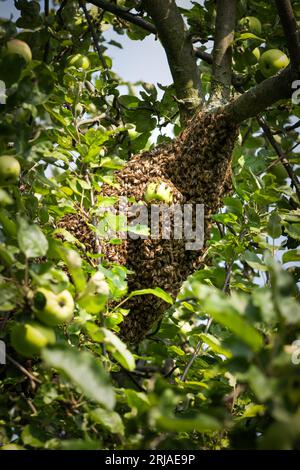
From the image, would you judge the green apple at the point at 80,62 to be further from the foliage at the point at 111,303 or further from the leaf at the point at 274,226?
the leaf at the point at 274,226

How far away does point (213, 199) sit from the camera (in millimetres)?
1928

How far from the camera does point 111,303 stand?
5.50 ft

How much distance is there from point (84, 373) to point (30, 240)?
0.33 meters

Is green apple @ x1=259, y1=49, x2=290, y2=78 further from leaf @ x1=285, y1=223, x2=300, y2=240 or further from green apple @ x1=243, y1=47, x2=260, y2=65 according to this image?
leaf @ x1=285, y1=223, x2=300, y2=240

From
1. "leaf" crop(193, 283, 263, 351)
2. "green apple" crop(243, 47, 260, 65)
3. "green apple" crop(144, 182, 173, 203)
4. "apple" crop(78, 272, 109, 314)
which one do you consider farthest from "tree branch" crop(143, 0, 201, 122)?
"leaf" crop(193, 283, 263, 351)

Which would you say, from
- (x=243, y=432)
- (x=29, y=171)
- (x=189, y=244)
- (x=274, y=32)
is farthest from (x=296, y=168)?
(x=243, y=432)

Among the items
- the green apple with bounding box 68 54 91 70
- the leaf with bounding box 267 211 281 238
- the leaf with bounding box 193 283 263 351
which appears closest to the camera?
the leaf with bounding box 193 283 263 351

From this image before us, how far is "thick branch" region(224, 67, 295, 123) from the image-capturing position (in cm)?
169

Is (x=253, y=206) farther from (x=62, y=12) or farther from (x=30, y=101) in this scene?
(x=62, y=12)

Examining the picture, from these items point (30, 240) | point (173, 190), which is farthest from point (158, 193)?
point (30, 240)

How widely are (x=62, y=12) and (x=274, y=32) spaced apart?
995 millimetres

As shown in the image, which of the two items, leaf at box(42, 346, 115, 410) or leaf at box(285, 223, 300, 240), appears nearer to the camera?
leaf at box(42, 346, 115, 410)

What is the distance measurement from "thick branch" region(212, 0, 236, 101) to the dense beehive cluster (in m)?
0.25

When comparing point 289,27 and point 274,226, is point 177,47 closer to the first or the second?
point 289,27
